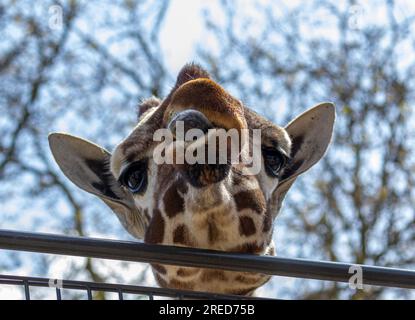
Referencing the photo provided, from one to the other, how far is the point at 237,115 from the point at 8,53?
12914 millimetres

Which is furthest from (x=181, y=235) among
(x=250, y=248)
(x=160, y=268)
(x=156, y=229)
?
(x=160, y=268)

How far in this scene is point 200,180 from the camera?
332 centimetres

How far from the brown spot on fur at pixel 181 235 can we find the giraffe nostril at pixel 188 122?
0.73 meters

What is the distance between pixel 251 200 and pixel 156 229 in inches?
19.6

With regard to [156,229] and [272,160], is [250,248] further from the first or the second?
[272,160]

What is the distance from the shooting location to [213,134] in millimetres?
3234

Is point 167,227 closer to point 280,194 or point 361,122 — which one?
point 280,194

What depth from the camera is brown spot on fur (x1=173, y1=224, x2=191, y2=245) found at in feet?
12.9

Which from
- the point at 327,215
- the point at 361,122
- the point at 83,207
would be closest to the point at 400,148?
the point at 361,122

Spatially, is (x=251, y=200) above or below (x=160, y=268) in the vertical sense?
above

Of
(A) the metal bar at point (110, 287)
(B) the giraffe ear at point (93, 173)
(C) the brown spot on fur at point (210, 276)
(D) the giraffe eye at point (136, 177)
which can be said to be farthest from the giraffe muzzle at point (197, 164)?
(B) the giraffe ear at point (93, 173)

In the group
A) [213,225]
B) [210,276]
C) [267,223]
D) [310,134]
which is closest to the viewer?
[213,225]

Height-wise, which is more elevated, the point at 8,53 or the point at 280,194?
the point at 8,53
